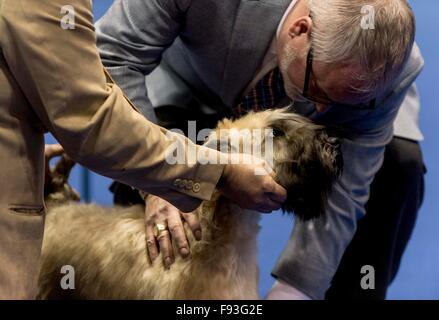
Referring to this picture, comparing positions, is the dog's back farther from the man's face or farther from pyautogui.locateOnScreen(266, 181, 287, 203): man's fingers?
the man's face

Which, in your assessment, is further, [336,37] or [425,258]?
[425,258]

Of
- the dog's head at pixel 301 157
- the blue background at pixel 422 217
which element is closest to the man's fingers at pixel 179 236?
the dog's head at pixel 301 157

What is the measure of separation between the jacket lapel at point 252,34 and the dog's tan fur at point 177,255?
0.23m

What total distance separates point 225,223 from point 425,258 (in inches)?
65.9

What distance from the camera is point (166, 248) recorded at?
199cm

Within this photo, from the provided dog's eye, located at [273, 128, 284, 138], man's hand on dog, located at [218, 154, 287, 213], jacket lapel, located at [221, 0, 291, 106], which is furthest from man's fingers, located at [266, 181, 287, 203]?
jacket lapel, located at [221, 0, 291, 106]

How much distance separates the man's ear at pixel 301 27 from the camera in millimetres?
1878

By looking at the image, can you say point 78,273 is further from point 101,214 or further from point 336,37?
point 336,37

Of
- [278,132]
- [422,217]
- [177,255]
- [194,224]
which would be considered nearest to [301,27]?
[278,132]

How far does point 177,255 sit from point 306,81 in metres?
0.56

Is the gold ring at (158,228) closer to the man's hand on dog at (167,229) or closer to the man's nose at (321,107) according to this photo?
the man's hand on dog at (167,229)

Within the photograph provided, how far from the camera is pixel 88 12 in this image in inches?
50.1

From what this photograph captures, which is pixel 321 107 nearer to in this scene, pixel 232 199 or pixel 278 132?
pixel 278 132
